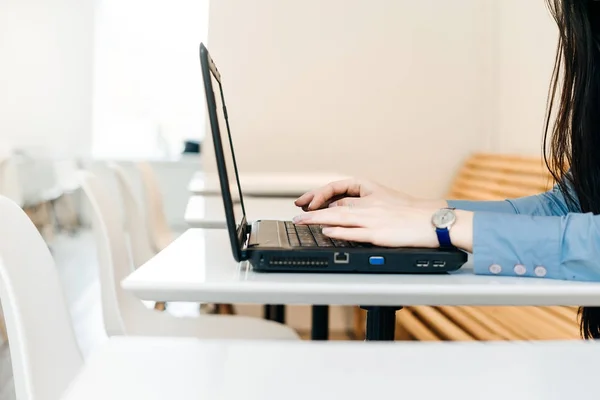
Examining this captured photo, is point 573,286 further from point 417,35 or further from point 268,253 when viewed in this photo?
point 417,35

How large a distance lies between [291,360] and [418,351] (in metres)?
0.09

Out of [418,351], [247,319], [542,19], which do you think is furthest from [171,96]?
[418,351]

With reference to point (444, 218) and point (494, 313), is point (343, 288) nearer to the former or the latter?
point (444, 218)

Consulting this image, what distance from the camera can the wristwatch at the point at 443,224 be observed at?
40.0 inches

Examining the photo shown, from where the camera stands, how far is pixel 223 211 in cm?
178

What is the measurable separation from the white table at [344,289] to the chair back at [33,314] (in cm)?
15

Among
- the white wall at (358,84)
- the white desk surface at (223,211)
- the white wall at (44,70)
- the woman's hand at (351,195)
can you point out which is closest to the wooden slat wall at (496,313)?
the white wall at (358,84)

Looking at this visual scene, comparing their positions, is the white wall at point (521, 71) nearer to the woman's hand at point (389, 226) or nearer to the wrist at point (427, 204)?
the wrist at point (427, 204)

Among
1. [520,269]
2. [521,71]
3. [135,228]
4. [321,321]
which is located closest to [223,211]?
[321,321]

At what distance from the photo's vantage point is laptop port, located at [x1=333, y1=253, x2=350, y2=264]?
0.95 meters

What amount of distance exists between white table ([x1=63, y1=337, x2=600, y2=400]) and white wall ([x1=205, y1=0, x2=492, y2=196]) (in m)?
2.96

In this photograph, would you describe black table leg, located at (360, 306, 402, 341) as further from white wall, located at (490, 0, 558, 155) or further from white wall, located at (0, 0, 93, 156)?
white wall, located at (0, 0, 93, 156)

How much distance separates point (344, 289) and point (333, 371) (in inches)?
16.3

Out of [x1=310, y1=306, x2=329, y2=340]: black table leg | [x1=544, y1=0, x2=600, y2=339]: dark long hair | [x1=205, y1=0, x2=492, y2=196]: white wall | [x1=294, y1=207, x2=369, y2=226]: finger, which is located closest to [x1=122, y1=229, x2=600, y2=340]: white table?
[x1=294, y1=207, x2=369, y2=226]: finger
